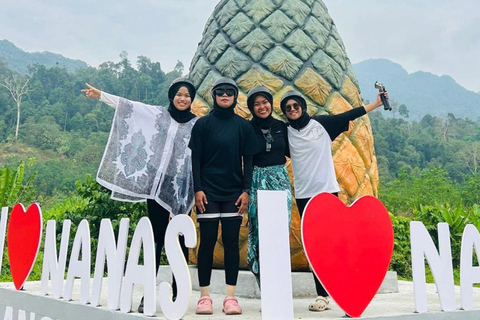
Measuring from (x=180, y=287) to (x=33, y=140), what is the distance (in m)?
40.2

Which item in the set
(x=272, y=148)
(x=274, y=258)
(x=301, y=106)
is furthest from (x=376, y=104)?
(x=274, y=258)

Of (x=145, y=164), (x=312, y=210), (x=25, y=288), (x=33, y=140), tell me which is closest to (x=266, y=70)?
(x=145, y=164)

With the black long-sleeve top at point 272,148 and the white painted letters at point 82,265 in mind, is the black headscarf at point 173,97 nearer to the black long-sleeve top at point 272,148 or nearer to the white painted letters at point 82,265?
the black long-sleeve top at point 272,148

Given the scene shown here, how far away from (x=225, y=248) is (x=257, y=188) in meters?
0.49

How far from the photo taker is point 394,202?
56.5 feet

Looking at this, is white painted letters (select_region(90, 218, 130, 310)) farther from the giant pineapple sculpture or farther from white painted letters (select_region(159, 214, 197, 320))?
the giant pineapple sculpture

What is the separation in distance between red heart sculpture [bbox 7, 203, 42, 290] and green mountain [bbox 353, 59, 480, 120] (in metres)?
130

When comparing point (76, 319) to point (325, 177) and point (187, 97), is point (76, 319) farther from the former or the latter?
point (325, 177)

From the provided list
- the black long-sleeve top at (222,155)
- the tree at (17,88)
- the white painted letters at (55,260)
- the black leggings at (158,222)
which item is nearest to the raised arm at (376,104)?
the black long-sleeve top at (222,155)

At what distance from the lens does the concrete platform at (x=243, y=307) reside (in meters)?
3.31

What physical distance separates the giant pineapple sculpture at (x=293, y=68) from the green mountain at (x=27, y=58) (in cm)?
11370

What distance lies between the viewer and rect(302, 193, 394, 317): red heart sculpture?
10.2ft

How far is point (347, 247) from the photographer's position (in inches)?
124

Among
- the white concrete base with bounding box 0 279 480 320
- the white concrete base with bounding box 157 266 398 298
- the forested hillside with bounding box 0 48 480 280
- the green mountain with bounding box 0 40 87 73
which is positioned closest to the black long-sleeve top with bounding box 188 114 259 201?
the white concrete base with bounding box 0 279 480 320
